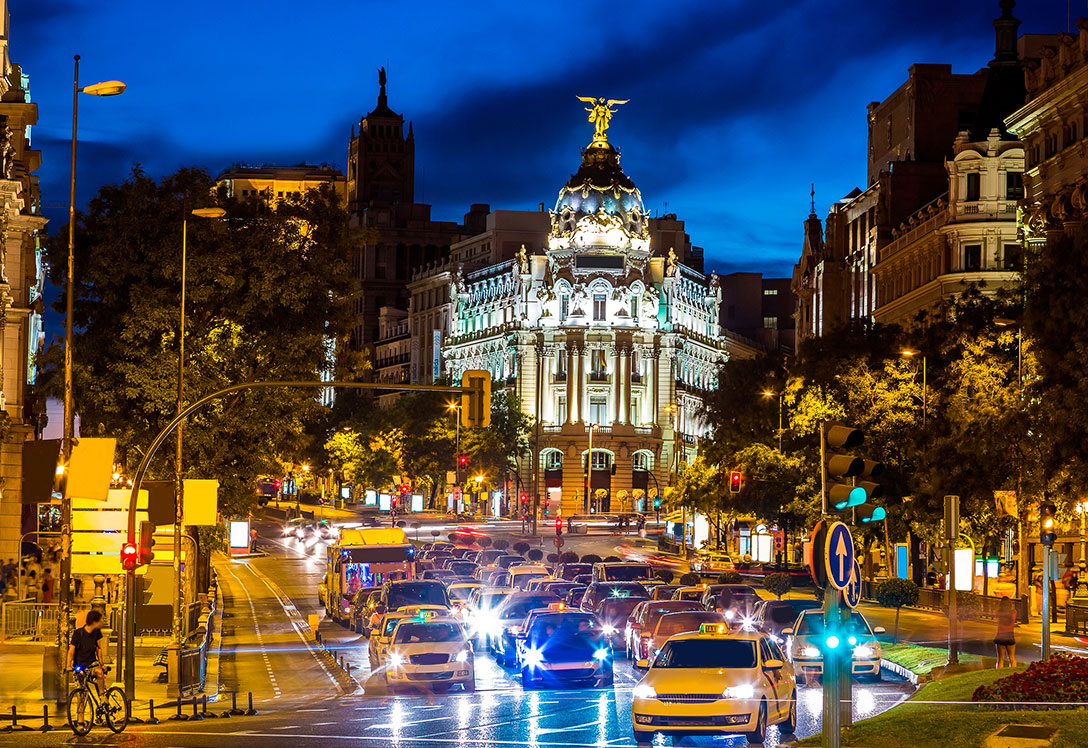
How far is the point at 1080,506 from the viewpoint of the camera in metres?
48.6

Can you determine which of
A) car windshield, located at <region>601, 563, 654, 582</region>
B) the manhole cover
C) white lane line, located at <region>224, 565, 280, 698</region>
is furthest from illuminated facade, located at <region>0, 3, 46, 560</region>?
the manhole cover

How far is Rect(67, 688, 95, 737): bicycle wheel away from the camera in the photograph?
81.7 ft

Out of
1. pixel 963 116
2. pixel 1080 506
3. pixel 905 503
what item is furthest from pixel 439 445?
pixel 1080 506

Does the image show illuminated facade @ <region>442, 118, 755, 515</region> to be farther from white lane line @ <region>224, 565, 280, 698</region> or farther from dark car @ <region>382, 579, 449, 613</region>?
dark car @ <region>382, 579, 449, 613</region>

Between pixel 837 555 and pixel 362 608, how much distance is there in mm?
34813

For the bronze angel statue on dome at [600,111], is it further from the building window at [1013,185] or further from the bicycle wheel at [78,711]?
the bicycle wheel at [78,711]

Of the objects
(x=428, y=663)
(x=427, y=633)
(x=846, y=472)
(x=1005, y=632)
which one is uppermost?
(x=846, y=472)

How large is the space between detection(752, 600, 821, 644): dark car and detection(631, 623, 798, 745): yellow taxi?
11948mm

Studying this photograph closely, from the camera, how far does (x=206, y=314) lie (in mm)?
51500

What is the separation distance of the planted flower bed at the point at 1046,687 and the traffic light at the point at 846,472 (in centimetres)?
660

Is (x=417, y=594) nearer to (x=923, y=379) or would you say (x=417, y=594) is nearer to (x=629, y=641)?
(x=629, y=641)

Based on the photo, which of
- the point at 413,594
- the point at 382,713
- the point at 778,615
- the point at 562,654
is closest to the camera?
the point at 382,713

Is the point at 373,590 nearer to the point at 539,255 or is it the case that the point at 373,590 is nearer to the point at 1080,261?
the point at 1080,261

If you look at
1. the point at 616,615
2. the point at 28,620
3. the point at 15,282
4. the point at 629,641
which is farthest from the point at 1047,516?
the point at 15,282
